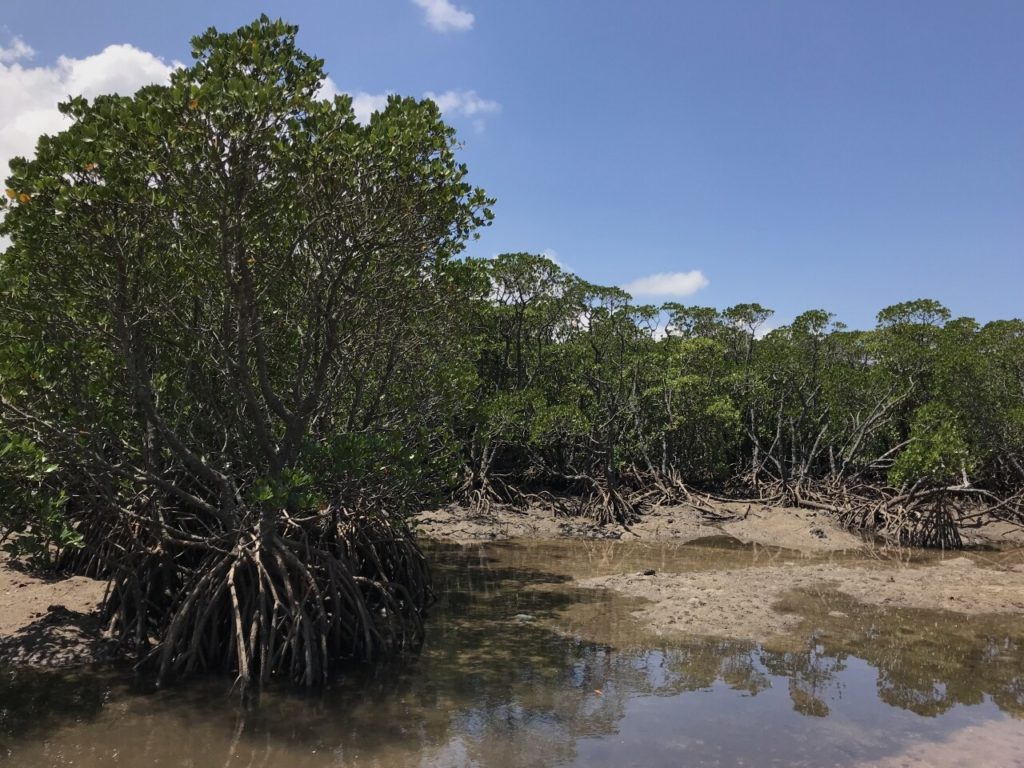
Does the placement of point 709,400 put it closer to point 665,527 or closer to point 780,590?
point 665,527

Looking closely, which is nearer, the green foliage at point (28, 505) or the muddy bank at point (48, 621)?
the green foliage at point (28, 505)

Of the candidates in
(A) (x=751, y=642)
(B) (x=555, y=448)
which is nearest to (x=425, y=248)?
(A) (x=751, y=642)

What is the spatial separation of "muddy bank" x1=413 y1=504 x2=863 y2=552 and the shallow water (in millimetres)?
7475

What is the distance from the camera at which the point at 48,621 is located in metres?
8.09

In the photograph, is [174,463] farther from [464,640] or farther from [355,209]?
[464,640]

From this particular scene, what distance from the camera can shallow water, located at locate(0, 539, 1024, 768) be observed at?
606cm

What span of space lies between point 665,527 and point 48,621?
14.0 metres

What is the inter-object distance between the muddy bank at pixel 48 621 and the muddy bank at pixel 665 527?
8.81 m

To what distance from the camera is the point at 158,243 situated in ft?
24.0

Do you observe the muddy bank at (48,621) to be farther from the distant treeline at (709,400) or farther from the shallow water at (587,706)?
the distant treeline at (709,400)

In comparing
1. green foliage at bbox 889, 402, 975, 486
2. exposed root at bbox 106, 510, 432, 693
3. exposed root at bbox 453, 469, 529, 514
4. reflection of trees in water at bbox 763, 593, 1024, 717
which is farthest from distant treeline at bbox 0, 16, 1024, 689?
green foliage at bbox 889, 402, 975, 486

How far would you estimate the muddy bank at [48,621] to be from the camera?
7.54 m

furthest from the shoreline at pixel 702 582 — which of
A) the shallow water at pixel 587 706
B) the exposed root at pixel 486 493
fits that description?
the shallow water at pixel 587 706

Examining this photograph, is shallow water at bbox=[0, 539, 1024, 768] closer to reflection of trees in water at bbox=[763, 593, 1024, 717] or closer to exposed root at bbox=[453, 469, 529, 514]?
reflection of trees in water at bbox=[763, 593, 1024, 717]
